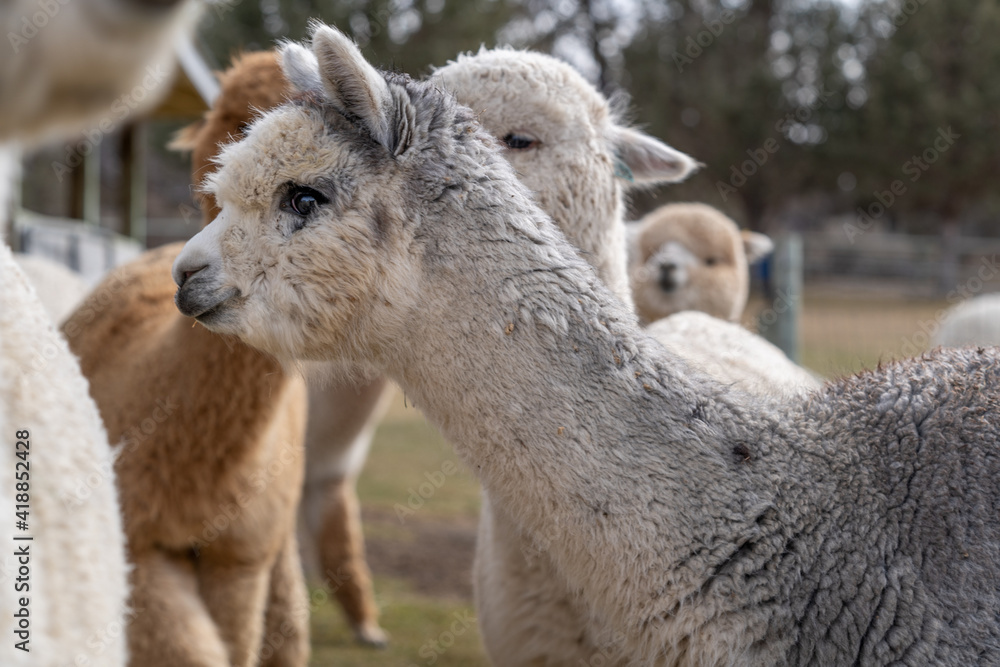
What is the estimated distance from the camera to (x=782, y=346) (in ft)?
27.5

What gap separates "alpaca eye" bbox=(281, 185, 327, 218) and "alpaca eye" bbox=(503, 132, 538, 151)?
1.13 meters

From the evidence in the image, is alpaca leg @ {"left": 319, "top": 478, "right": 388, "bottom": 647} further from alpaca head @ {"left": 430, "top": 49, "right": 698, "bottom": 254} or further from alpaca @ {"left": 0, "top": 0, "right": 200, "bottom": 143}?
alpaca @ {"left": 0, "top": 0, "right": 200, "bottom": 143}

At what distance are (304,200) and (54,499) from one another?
917 mm

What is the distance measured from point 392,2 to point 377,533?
46.1ft

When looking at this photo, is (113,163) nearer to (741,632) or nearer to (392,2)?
(392,2)

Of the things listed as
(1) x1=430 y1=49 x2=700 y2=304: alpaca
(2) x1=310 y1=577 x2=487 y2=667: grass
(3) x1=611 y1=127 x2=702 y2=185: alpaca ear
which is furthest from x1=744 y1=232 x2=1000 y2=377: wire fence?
(1) x1=430 y1=49 x2=700 y2=304: alpaca

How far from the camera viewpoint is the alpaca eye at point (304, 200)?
2.24 m

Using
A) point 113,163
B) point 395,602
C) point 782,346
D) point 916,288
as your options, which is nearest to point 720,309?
point 782,346

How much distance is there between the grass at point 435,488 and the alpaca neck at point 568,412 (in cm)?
24

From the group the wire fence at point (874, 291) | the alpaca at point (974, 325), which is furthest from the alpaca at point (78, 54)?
the wire fence at point (874, 291)

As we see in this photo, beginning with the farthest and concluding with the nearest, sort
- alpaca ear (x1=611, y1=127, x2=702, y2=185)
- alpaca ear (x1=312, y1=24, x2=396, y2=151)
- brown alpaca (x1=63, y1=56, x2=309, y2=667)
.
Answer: alpaca ear (x1=611, y1=127, x2=702, y2=185) → brown alpaca (x1=63, y1=56, x2=309, y2=667) → alpaca ear (x1=312, y1=24, x2=396, y2=151)

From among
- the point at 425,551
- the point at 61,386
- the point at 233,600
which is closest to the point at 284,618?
the point at 233,600

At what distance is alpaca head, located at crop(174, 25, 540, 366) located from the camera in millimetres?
2193

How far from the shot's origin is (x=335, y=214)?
7.27ft
